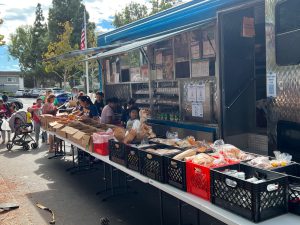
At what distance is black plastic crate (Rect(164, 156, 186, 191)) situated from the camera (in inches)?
125

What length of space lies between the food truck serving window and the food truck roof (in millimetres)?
836

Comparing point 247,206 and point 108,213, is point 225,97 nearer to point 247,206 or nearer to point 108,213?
point 108,213

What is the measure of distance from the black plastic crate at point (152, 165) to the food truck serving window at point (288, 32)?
1.81 m

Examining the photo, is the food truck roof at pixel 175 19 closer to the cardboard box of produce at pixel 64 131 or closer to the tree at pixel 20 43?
the cardboard box of produce at pixel 64 131

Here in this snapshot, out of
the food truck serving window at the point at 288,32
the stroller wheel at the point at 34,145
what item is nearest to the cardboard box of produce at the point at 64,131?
the stroller wheel at the point at 34,145

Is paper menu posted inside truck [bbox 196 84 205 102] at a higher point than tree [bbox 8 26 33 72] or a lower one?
lower

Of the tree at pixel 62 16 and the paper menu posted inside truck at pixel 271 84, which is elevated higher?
the tree at pixel 62 16

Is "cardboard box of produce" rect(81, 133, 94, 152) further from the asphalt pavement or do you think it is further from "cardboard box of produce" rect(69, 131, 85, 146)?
the asphalt pavement

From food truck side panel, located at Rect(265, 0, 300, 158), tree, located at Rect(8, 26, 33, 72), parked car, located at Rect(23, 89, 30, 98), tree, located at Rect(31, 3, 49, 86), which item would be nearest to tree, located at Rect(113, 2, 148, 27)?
tree, located at Rect(31, 3, 49, 86)

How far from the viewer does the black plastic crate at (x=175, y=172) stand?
3174 millimetres

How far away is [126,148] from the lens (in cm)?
422

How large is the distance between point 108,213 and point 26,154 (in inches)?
207

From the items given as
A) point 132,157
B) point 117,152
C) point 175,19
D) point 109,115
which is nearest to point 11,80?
point 109,115

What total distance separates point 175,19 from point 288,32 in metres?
2.73
